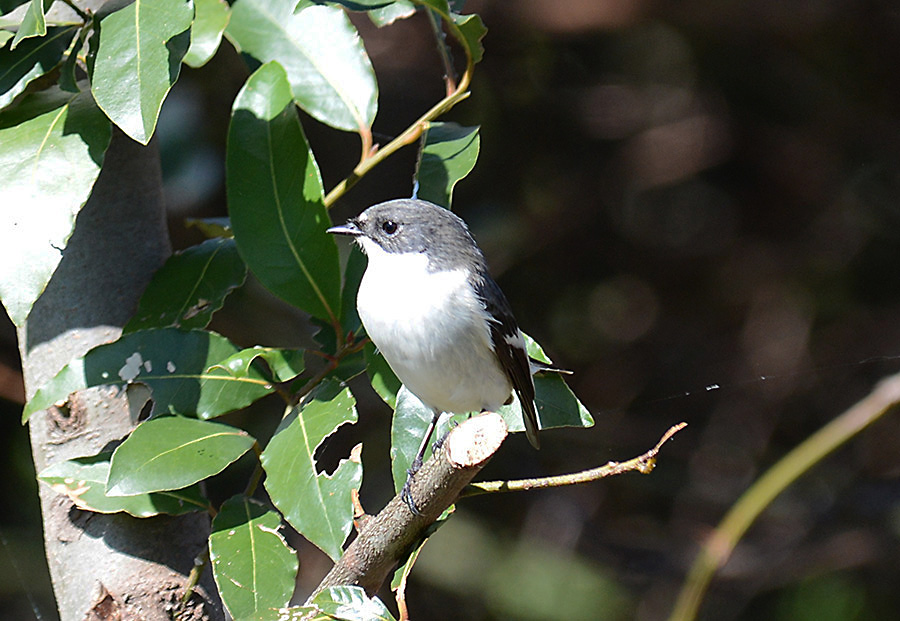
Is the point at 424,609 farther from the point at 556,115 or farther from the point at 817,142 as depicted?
the point at 817,142

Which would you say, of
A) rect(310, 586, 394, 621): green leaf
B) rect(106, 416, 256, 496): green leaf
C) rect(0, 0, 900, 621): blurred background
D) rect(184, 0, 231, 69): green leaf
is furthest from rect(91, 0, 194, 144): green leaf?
rect(0, 0, 900, 621): blurred background

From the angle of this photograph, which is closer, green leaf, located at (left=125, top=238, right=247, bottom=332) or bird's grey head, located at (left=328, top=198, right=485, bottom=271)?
green leaf, located at (left=125, top=238, right=247, bottom=332)

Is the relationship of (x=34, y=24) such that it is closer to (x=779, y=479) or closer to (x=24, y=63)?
(x=24, y=63)

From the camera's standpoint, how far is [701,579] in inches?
76.6

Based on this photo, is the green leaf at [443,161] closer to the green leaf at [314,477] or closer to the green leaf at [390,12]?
the green leaf at [390,12]

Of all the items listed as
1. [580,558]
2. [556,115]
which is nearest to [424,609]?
[580,558]

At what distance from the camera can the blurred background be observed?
15.5ft

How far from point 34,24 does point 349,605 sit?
1130 millimetres

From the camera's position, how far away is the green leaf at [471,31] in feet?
6.49

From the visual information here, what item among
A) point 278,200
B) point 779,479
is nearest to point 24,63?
point 278,200

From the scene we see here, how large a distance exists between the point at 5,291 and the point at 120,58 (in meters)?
0.45

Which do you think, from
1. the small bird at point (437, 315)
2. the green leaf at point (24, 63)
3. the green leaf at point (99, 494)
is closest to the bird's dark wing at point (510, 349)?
the small bird at point (437, 315)

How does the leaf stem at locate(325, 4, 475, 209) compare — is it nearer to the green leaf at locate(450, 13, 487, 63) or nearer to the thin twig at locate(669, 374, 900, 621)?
the green leaf at locate(450, 13, 487, 63)

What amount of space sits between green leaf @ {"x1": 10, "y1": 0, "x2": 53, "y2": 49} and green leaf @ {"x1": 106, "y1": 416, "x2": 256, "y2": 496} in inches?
28.3
